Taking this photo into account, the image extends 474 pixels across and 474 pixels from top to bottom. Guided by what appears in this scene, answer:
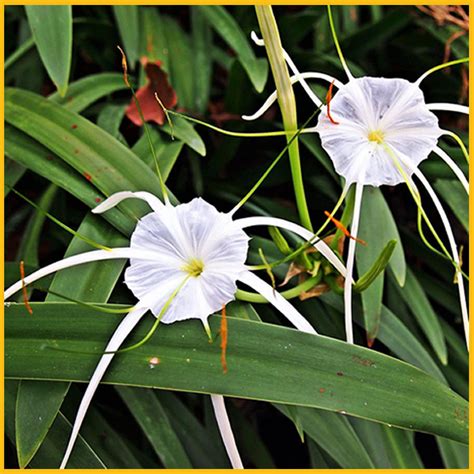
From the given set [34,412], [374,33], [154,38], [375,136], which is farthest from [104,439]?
[374,33]

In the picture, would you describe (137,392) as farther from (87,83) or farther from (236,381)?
(87,83)

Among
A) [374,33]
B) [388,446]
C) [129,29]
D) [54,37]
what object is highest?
[374,33]

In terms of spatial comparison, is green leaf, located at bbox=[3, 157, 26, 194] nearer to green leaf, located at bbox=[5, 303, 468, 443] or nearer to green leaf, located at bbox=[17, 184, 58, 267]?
green leaf, located at bbox=[17, 184, 58, 267]

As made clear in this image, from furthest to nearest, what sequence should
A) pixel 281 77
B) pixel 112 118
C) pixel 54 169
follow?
pixel 112 118, pixel 54 169, pixel 281 77

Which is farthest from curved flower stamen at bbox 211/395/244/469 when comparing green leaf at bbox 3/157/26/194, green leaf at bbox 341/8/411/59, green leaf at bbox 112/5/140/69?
green leaf at bbox 341/8/411/59

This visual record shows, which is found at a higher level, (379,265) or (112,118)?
(112,118)

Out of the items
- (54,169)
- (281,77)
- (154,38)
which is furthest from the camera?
(154,38)

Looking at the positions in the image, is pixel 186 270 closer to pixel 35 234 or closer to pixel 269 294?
pixel 269 294

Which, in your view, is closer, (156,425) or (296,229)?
(296,229)
